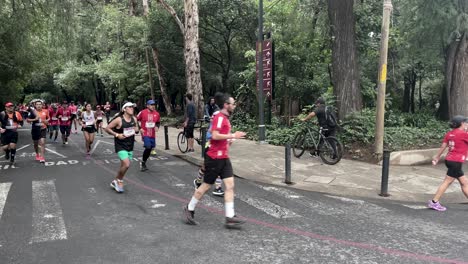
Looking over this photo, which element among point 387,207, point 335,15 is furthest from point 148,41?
point 387,207

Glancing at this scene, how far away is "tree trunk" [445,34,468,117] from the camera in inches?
484

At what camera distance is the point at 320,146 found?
1021 centimetres

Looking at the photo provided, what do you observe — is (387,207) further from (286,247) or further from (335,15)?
(335,15)

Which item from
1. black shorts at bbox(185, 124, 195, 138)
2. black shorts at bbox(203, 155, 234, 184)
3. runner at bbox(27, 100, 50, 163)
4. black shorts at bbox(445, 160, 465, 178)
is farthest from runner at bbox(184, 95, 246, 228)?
runner at bbox(27, 100, 50, 163)

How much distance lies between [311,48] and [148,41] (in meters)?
12.3

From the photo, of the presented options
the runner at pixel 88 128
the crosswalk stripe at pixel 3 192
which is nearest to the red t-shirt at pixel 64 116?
the runner at pixel 88 128

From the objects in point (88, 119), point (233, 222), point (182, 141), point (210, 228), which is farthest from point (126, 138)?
point (88, 119)

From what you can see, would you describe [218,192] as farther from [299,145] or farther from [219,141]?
[299,145]

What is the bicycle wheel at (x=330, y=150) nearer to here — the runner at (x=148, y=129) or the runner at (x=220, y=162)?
the runner at (x=148, y=129)

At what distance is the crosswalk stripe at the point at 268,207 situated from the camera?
5938 millimetres

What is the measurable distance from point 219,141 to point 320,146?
17.9 feet

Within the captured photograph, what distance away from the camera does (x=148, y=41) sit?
956 inches

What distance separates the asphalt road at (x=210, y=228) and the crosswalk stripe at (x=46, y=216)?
0.02m

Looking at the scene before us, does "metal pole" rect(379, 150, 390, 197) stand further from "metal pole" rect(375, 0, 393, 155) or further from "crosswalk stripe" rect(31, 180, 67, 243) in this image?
"crosswalk stripe" rect(31, 180, 67, 243)
